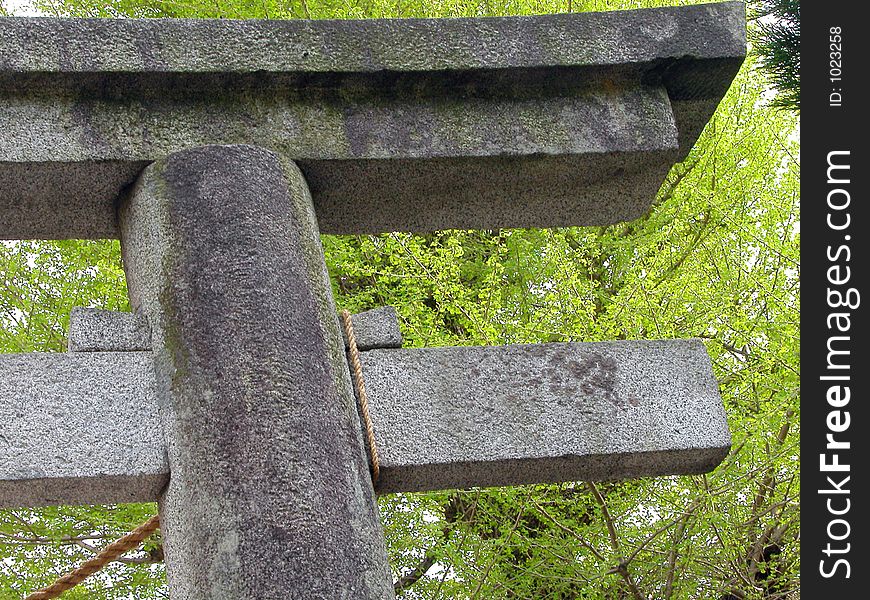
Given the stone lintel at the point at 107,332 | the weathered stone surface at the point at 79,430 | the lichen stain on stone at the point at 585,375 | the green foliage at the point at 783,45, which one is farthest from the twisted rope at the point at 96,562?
the green foliage at the point at 783,45

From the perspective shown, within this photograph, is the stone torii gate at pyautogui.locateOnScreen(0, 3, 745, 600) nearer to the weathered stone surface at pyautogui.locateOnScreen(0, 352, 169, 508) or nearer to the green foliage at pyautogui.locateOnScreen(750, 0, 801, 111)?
the weathered stone surface at pyautogui.locateOnScreen(0, 352, 169, 508)

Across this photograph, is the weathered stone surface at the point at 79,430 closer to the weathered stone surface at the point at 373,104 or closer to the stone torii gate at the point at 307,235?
the stone torii gate at the point at 307,235

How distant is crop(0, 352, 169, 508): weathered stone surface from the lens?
5.33 feet

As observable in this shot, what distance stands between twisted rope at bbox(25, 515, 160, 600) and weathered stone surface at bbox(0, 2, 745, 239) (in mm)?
665

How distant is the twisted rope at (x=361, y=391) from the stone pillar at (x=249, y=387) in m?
0.03

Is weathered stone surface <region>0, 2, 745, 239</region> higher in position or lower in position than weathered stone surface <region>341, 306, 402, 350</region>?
higher

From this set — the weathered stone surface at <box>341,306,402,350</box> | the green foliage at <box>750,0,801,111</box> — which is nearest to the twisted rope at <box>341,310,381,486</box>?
the weathered stone surface at <box>341,306,402,350</box>

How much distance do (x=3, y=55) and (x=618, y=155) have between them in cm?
130

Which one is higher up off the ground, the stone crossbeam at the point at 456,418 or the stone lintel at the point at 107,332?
the stone lintel at the point at 107,332

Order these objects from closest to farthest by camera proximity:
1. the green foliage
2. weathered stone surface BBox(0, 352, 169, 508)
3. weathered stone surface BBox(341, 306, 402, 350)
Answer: weathered stone surface BBox(0, 352, 169, 508) < weathered stone surface BBox(341, 306, 402, 350) < the green foliage

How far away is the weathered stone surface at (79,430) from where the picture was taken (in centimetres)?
162

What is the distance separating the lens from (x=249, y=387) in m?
1.62
